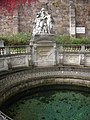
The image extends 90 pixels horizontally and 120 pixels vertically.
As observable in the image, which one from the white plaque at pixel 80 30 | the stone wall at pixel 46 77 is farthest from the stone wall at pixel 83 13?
the stone wall at pixel 46 77

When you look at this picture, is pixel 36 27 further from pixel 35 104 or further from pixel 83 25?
pixel 83 25

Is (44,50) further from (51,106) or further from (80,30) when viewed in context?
(80,30)

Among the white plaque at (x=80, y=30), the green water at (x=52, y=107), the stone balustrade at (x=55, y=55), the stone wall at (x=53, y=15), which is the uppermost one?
the stone wall at (x=53, y=15)

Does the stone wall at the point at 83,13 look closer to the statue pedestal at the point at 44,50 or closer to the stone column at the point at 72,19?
the stone column at the point at 72,19

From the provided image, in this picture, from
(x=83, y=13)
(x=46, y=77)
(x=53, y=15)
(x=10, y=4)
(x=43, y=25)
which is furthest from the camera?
(x=83, y=13)

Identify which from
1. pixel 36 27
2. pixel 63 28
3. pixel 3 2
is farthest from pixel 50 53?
pixel 3 2

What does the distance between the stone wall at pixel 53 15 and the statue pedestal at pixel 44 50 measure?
7.45 m

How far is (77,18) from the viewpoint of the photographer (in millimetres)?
20359

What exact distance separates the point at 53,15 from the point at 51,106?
1130 centimetres

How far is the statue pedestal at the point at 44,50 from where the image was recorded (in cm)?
1214

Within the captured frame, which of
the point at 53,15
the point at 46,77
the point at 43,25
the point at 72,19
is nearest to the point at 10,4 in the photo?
Answer: the point at 53,15

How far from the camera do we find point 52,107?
10.0 metres

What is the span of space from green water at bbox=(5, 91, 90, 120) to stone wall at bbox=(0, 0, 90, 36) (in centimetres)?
943

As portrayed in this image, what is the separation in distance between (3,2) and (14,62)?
942 centimetres
